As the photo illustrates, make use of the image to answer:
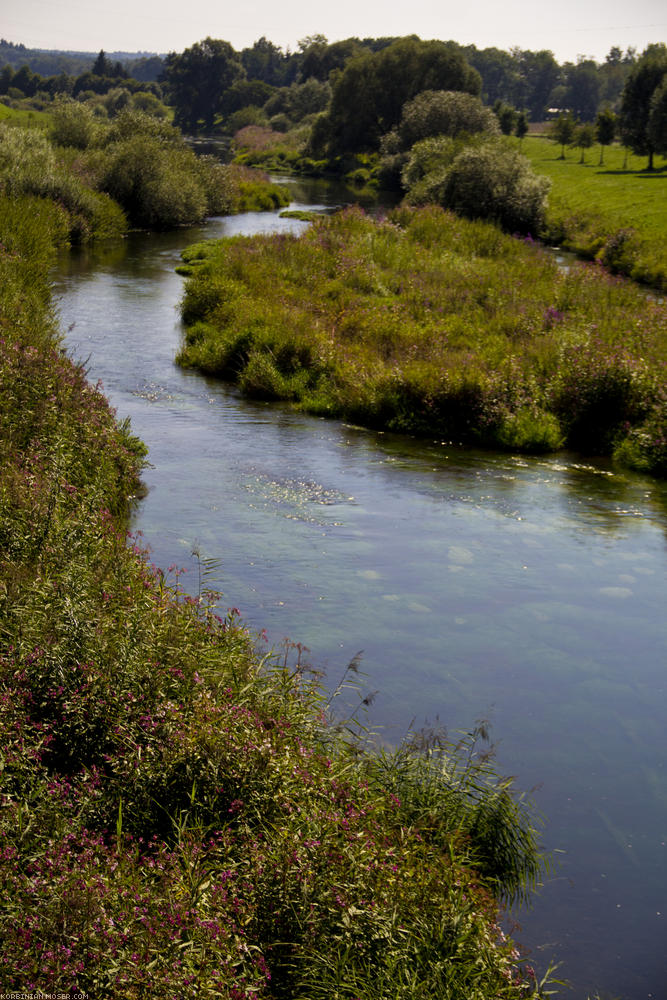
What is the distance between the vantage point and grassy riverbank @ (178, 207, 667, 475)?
1664 cm

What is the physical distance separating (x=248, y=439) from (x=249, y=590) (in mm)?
6706

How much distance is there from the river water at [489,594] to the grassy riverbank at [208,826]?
0.65 meters

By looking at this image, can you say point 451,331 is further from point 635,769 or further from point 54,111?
point 54,111

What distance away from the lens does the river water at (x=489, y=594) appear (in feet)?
21.3

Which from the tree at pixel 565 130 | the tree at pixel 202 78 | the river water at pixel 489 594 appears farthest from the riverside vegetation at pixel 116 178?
the tree at pixel 202 78

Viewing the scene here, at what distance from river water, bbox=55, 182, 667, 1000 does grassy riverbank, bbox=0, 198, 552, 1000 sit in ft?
2.13

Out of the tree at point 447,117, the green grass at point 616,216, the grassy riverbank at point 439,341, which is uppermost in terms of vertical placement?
the tree at point 447,117

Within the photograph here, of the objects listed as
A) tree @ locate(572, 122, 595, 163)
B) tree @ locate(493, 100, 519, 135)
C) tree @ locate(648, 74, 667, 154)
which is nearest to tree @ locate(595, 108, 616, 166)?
tree @ locate(572, 122, 595, 163)

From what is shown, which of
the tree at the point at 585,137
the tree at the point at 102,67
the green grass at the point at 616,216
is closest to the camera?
the green grass at the point at 616,216

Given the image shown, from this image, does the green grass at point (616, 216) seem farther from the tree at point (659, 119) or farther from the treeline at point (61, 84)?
the treeline at point (61, 84)

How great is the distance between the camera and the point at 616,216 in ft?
148

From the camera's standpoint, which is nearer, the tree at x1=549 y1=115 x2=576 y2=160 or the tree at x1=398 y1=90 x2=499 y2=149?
the tree at x1=398 y1=90 x2=499 y2=149

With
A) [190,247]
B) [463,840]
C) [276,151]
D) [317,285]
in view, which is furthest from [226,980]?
[276,151]

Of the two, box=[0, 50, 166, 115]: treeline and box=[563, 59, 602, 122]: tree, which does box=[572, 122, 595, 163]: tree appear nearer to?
box=[0, 50, 166, 115]: treeline
